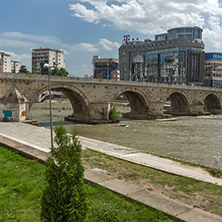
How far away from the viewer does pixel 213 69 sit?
79.7 meters

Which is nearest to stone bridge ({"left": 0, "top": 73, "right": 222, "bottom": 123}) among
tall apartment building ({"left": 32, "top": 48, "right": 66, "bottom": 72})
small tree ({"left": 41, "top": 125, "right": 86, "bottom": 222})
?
small tree ({"left": 41, "top": 125, "right": 86, "bottom": 222})

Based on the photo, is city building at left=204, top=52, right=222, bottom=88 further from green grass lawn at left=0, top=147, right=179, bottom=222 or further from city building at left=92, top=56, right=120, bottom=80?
green grass lawn at left=0, top=147, right=179, bottom=222

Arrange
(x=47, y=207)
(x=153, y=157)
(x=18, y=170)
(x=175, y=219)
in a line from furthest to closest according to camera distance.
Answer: (x=153, y=157) → (x=18, y=170) → (x=175, y=219) → (x=47, y=207)

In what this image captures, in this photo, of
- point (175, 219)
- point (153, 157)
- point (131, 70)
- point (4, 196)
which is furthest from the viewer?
point (131, 70)

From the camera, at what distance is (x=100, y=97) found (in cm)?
3041

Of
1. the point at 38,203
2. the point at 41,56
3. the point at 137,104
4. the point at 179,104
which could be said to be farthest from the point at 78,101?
the point at 41,56

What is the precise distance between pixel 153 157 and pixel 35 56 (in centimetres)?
9393

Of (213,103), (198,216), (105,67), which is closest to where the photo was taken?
(198,216)

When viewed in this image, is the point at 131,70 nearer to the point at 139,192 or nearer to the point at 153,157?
the point at 153,157

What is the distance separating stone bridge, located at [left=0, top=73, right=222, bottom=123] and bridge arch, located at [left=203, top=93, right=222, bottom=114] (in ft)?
9.28

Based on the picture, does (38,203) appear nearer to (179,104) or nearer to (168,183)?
(168,183)

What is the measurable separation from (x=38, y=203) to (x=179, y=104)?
40.9m

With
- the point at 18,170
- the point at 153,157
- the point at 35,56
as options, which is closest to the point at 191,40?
the point at 35,56

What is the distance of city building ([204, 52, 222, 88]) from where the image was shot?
259 ft
